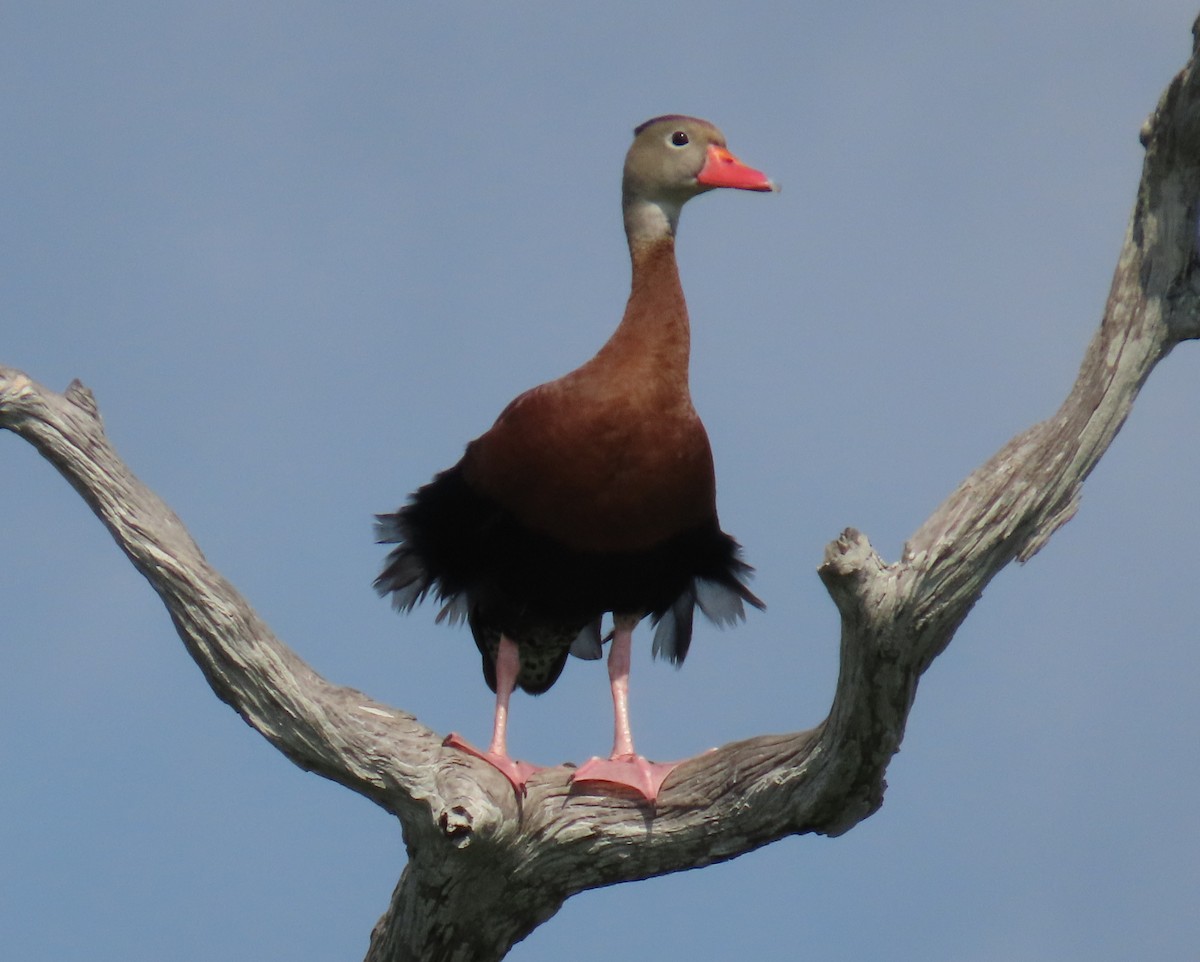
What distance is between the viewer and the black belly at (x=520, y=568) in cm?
599

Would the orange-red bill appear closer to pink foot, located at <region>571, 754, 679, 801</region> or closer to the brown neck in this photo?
the brown neck

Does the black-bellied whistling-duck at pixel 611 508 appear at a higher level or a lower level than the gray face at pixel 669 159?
lower

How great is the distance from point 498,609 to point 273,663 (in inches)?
53.6

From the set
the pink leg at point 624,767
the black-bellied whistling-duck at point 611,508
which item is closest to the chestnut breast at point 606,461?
the black-bellied whistling-duck at point 611,508

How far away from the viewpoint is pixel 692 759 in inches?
213

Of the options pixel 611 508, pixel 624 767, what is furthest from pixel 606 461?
pixel 624 767

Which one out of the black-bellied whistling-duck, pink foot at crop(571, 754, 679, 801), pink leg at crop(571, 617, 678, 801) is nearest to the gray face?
the black-bellied whistling-duck

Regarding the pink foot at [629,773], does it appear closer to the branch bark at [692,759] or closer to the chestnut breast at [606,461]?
the branch bark at [692,759]

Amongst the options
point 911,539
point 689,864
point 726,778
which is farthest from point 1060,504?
point 689,864

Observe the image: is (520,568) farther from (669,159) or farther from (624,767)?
(669,159)

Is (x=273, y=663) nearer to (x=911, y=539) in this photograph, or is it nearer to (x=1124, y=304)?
(x=911, y=539)

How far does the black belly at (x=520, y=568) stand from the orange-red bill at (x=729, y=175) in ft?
4.28

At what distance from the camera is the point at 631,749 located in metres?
5.84

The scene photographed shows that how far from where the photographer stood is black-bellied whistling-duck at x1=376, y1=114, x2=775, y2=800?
5.78m
